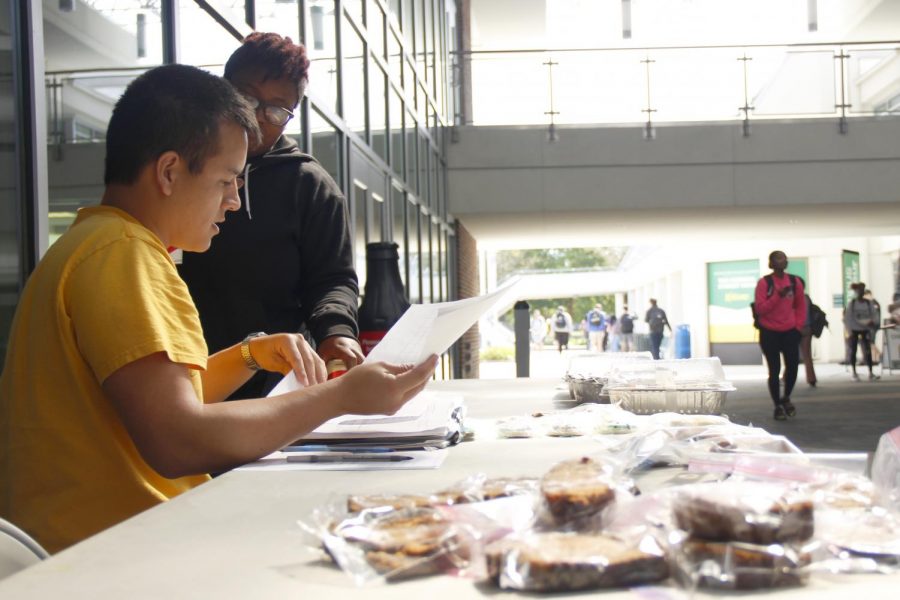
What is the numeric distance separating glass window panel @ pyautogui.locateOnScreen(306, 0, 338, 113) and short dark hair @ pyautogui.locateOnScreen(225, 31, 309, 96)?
2.76 m

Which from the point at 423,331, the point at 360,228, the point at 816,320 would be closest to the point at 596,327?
the point at 816,320

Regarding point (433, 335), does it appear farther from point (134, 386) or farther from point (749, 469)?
point (749, 469)

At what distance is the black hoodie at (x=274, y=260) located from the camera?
8.80 feet

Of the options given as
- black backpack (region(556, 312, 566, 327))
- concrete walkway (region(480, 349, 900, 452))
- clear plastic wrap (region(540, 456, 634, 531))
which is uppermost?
clear plastic wrap (region(540, 456, 634, 531))

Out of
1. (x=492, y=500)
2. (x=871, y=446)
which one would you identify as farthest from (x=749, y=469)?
(x=871, y=446)

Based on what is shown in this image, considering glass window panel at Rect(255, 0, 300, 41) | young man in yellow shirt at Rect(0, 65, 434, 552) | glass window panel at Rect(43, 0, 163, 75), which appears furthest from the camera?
glass window panel at Rect(255, 0, 300, 41)

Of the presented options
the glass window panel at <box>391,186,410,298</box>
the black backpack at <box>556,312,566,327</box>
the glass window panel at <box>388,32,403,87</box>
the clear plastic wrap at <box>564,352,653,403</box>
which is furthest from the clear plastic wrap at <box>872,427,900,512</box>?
the black backpack at <box>556,312,566,327</box>

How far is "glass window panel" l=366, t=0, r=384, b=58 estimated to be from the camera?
24.4 ft

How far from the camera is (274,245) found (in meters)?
2.73

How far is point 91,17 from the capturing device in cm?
262

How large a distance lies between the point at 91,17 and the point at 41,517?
1.80 m

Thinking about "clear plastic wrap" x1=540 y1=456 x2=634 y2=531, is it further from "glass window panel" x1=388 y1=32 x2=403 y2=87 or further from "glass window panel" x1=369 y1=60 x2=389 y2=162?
"glass window panel" x1=388 y1=32 x2=403 y2=87

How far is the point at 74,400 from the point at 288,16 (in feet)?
13.6

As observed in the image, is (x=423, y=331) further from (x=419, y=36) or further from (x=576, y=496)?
(x=419, y=36)
